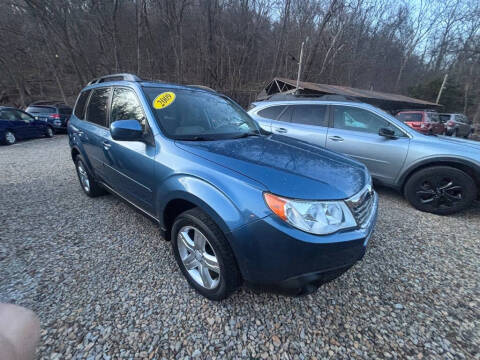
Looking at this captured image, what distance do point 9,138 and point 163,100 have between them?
32.4 ft

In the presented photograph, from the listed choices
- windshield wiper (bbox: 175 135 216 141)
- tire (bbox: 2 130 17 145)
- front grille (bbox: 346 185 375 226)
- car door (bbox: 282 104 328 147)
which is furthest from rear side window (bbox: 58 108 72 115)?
front grille (bbox: 346 185 375 226)

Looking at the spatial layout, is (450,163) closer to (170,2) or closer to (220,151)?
(220,151)

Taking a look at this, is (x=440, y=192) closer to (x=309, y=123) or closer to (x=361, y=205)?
(x=309, y=123)

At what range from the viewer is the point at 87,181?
3.67 m

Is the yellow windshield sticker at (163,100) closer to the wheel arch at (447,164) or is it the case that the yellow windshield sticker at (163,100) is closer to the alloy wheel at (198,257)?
the alloy wheel at (198,257)

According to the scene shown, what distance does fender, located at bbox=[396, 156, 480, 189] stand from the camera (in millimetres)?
3219

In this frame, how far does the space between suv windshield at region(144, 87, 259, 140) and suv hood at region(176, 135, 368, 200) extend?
22 centimetres

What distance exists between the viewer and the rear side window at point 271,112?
4.99 m

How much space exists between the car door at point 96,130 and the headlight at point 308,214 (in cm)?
232

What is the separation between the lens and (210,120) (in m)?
2.46

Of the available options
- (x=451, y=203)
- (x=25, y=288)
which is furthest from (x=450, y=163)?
(x=25, y=288)

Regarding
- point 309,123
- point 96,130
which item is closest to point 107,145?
point 96,130

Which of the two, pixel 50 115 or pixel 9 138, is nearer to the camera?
pixel 9 138

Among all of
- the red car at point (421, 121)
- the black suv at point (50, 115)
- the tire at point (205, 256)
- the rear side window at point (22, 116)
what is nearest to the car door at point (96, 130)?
the tire at point (205, 256)
